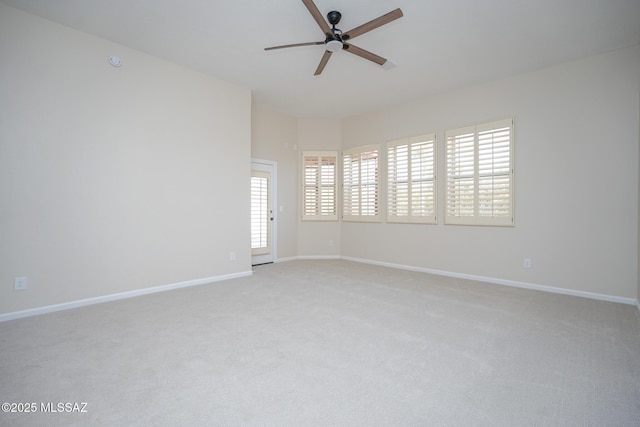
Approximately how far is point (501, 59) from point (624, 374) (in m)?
3.55

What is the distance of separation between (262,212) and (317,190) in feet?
4.55

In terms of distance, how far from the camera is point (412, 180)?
17.8ft

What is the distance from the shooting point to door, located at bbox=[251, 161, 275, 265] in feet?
18.8

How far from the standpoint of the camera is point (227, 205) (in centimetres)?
476

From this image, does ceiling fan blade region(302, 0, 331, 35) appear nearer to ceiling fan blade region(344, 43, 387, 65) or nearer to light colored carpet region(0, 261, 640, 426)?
ceiling fan blade region(344, 43, 387, 65)

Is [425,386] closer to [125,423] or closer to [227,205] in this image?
[125,423]

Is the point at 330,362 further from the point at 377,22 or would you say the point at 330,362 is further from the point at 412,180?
the point at 412,180

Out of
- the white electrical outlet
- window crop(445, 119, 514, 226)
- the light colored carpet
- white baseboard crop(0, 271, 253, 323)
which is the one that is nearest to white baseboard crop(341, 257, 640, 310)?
the light colored carpet

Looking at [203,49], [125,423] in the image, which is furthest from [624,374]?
[203,49]

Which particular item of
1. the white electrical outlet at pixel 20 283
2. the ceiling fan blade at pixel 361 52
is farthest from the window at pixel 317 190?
the white electrical outlet at pixel 20 283

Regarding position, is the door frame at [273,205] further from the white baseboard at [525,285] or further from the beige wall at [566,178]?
the beige wall at [566,178]

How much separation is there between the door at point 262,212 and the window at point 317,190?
0.79m

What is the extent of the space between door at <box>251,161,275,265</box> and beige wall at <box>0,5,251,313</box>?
0.92m

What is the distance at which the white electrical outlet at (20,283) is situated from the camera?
2978 mm
